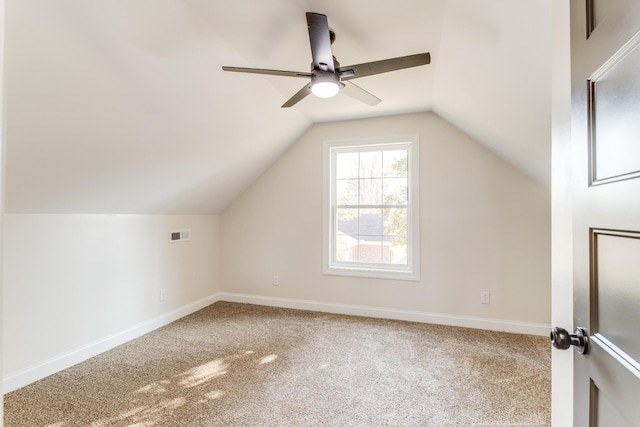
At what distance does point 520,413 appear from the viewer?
1.91 meters

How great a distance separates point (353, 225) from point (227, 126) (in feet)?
6.19

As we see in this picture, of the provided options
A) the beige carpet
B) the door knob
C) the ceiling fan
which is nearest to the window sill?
the beige carpet

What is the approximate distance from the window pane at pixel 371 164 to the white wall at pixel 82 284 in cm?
223

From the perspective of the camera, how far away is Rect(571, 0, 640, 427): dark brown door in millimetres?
623

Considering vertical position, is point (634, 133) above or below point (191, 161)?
below

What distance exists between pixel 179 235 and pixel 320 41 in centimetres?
290

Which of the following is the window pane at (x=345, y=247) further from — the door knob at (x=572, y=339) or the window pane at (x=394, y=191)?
the door knob at (x=572, y=339)

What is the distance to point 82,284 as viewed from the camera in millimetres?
2637

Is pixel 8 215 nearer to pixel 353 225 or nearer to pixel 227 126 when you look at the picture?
pixel 227 126

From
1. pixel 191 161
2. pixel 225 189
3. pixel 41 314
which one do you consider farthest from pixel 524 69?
pixel 41 314

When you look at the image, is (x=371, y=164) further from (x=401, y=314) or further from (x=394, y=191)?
(x=401, y=314)

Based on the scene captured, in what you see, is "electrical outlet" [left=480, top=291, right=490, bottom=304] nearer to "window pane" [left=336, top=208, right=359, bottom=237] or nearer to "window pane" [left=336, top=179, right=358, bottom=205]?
"window pane" [left=336, top=208, right=359, bottom=237]

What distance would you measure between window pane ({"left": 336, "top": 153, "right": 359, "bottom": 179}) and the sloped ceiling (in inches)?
40.3

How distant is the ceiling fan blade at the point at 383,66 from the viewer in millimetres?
1679
